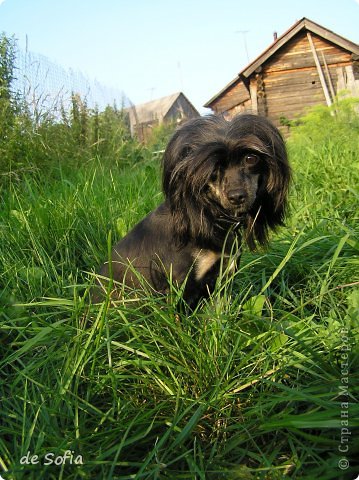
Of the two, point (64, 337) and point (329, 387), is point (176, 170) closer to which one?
point (64, 337)

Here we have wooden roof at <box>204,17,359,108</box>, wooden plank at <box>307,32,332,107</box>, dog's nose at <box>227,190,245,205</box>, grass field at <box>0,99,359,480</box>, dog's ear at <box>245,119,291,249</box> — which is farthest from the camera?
wooden plank at <box>307,32,332,107</box>

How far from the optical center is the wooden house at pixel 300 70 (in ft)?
46.1

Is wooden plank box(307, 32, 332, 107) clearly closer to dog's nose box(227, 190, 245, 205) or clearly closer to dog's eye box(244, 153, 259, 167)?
dog's eye box(244, 153, 259, 167)

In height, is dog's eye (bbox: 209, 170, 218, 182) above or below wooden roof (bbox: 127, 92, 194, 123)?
below

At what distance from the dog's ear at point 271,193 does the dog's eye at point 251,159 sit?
0.07 meters

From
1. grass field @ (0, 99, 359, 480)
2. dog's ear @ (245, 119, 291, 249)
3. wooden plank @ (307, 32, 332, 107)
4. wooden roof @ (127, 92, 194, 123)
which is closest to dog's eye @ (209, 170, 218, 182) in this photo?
dog's ear @ (245, 119, 291, 249)

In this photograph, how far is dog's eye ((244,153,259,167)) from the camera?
6.83 ft

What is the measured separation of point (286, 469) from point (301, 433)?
14 cm

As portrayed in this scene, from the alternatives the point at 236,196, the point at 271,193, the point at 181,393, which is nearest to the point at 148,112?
the point at 271,193

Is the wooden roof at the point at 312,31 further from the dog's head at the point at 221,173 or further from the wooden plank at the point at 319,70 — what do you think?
the dog's head at the point at 221,173

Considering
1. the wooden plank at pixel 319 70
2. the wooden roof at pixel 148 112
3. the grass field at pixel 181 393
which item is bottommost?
the grass field at pixel 181 393

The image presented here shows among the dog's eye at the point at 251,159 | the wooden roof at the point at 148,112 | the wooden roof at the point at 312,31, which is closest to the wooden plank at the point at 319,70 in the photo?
the wooden roof at the point at 312,31

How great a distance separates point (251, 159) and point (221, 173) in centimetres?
16

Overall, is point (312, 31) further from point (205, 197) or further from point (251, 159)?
point (205, 197)
